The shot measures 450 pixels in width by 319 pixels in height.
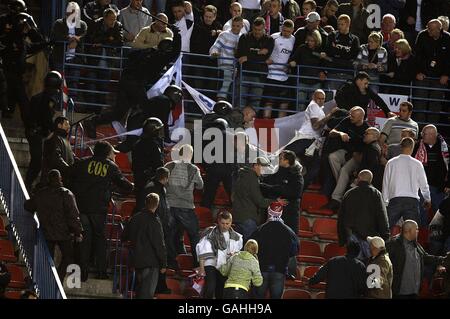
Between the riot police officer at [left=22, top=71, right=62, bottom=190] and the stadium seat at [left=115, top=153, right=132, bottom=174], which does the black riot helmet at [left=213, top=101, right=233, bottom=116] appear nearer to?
the stadium seat at [left=115, top=153, right=132, bottom=174]

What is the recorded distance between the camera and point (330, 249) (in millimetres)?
29594

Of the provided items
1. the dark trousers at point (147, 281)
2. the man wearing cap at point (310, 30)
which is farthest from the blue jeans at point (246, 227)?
the man wearing cap at point (310, 30)

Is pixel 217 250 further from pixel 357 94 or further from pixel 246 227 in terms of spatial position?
pixel 357 94

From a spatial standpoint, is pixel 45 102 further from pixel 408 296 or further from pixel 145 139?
pixel 408 296

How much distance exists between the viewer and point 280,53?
3231 cm

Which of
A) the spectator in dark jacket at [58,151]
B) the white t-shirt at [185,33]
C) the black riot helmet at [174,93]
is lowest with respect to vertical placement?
the spectator in dark jacket at [58,151]

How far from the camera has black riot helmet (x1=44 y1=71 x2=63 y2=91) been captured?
95.7 ft

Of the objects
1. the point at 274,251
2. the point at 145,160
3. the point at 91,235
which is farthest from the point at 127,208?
the point at 274,251

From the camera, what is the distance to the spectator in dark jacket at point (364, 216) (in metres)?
28.6

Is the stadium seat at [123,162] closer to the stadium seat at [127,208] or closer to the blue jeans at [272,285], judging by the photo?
the stadium seat at [127,208]

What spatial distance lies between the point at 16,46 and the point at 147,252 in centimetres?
429

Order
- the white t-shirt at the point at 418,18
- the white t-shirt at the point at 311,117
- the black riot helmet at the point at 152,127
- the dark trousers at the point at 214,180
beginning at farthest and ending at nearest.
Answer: the white t-shirt at the point at 418,18 → the white t-shirt at the point at 311,117 → the dark trousers at the point at 214,180 → the black riot helmet at the point at 152,127

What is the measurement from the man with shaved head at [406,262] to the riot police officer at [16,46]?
18.2ft
